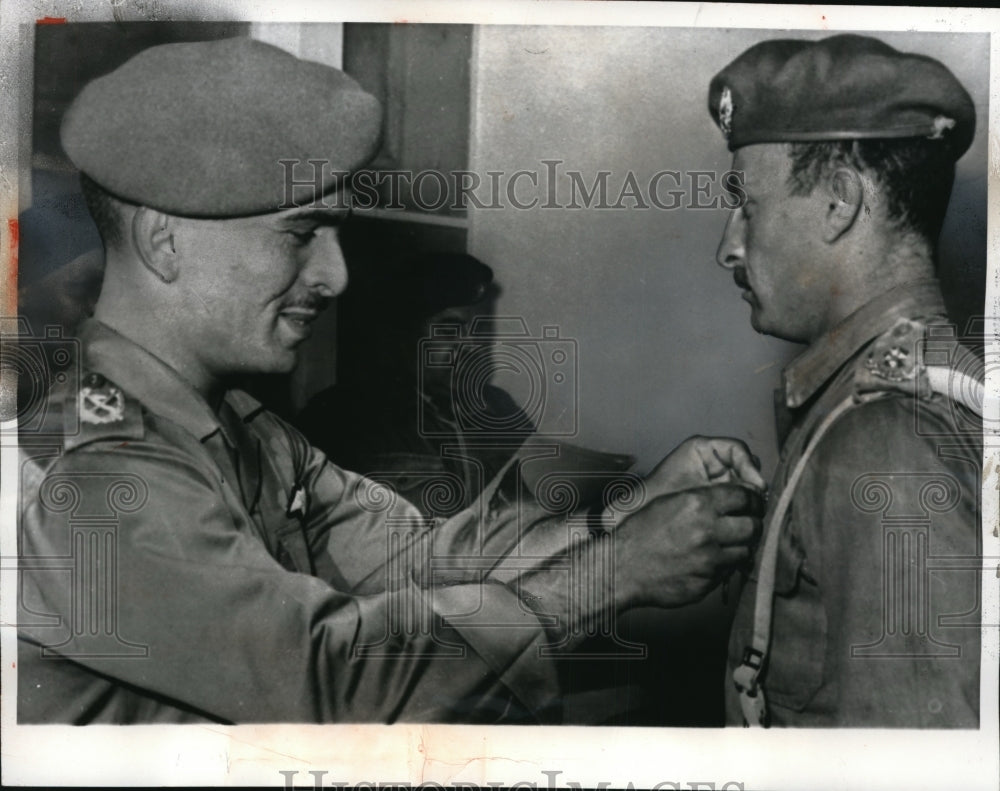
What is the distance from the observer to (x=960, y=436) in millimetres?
2771

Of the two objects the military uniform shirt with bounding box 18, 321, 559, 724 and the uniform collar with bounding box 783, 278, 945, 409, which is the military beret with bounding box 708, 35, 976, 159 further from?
the military uniform shirt with bounding box 18, 321, 559, 724

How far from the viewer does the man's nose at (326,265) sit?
273cm

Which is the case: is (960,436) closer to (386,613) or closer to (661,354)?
(661,354)

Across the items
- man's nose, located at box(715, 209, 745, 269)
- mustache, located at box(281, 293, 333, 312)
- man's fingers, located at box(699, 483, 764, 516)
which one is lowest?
man's fingers, located at box(699, 483, 764, 516)

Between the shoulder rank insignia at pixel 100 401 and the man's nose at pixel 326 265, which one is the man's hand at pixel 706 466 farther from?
the shoulder rank insignia at pixel 100 401

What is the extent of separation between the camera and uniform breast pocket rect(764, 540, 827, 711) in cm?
271

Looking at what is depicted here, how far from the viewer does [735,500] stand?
2738mm

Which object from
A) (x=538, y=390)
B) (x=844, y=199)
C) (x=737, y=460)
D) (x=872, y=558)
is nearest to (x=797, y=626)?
(x=872, y=558)

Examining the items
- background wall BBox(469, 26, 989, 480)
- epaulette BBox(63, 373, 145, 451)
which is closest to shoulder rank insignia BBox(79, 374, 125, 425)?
epaulette BBox(63, 373, 145, 451)

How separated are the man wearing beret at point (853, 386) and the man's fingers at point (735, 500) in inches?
1.9

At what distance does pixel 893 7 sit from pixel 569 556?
5.60 ft

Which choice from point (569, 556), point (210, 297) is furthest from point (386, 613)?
point (210, 297)

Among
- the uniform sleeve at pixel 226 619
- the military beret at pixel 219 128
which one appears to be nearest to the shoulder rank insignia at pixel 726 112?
the military beret at pixel 219 128

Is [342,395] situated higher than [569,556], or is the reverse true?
[342,395]
